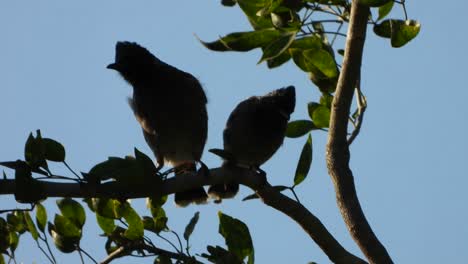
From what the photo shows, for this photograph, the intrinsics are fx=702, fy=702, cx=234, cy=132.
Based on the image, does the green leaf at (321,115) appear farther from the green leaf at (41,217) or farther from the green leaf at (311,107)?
the green leaf at (41,217)

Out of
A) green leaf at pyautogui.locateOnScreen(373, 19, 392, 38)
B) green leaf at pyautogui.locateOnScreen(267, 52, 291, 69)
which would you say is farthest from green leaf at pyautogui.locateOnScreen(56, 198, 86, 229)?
green leaf at pyautogui.locateOnScreen(373, 19, 392, 38)

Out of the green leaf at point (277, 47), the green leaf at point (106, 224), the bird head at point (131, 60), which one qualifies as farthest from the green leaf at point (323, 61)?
the bird head at point (131, 60)

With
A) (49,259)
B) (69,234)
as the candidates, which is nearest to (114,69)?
(69,234)

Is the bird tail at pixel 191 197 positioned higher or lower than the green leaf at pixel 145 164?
higher

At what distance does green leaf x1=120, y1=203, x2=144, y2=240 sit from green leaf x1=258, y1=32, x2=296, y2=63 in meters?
1.35

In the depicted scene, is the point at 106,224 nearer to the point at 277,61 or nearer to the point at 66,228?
the point at 66,228

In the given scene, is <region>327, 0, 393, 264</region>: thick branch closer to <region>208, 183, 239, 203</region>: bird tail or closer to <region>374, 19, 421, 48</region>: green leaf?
<region>374, 19, 421, 48</region>: green leaf

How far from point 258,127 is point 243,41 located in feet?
7.98

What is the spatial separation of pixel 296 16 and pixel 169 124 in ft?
8.06

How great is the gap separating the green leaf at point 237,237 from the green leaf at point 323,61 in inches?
35.8

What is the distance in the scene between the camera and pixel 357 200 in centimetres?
328

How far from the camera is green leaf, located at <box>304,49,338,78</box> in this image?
357cm

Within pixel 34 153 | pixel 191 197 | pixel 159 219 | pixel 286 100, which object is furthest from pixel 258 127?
pixel 34 153

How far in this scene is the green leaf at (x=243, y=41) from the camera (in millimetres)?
3158
